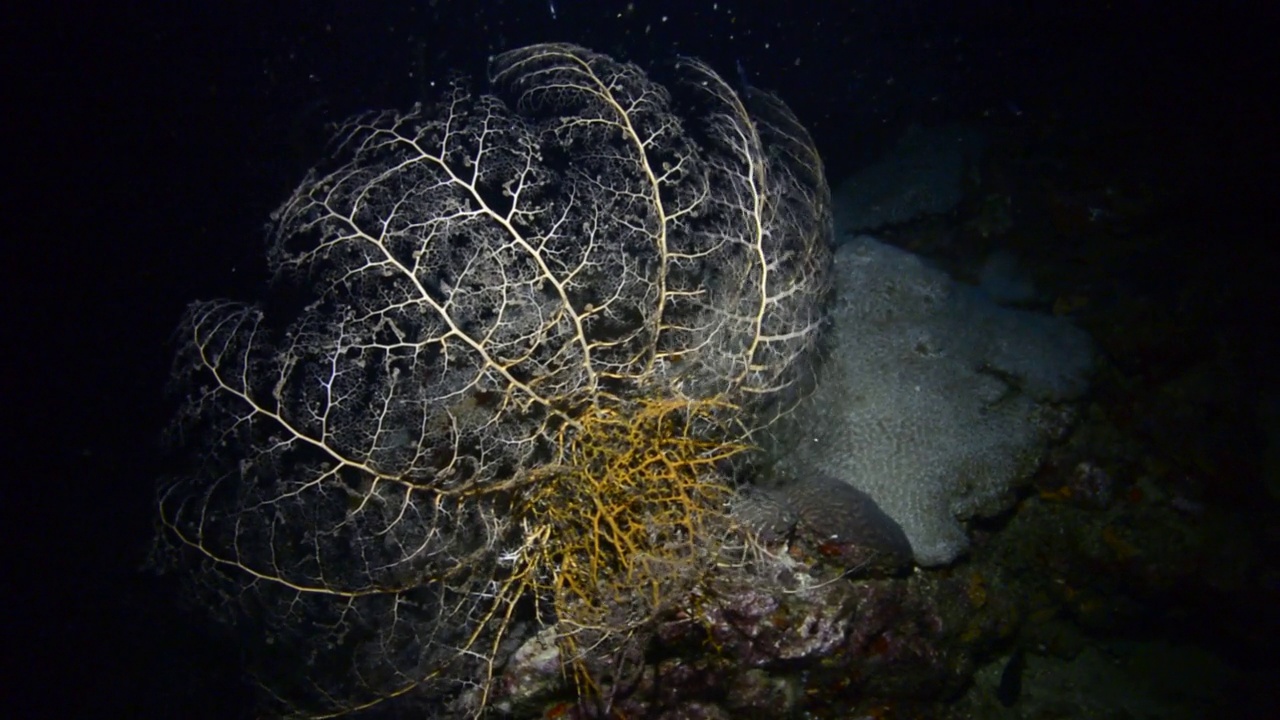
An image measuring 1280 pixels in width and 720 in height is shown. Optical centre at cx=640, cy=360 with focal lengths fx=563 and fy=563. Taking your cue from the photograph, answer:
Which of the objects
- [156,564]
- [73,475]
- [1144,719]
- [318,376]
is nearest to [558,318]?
[318,376]

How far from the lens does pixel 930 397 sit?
14.8 feet

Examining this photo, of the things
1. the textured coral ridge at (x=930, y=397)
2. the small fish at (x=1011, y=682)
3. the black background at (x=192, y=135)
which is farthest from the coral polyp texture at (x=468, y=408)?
the black background at (x=192, y=135)

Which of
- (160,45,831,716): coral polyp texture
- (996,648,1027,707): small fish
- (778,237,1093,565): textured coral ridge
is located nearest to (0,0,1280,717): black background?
(778,237,1093,565): textured coral ridge

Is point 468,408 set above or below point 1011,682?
above

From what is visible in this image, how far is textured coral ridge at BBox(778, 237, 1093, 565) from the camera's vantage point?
13.4 feet

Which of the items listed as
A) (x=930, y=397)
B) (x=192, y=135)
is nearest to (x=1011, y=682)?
(x=930, y=397)

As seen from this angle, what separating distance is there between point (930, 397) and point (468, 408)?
11.6 ft

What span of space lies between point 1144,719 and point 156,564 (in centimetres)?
681

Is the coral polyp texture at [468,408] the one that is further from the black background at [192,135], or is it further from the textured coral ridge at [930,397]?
the black background at [192,135]

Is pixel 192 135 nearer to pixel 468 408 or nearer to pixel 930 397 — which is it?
pixel 468 408

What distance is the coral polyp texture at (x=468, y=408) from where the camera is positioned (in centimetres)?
301

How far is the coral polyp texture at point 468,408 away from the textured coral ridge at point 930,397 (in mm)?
1165

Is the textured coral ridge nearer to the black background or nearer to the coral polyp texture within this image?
the coral polyp texture

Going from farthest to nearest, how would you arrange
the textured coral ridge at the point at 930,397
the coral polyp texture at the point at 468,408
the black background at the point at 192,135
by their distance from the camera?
the black background at the point at 192,135 → the textured coral ridge at the point at 930,397 → the coral polyp texture at the point at 468,408
